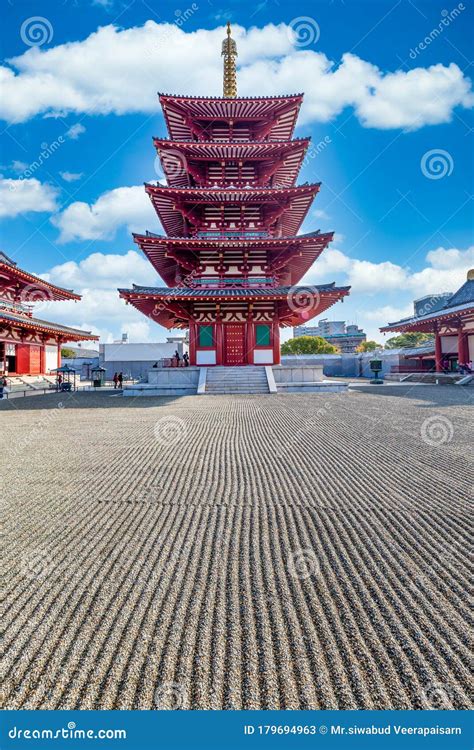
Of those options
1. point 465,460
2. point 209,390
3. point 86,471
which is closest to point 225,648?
point 86,471

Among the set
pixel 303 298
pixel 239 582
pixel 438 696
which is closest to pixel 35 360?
pixel 303 298

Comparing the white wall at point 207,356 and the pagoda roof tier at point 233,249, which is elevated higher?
the pagoda roof tier at point 233,249

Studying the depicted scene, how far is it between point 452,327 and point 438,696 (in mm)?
30245

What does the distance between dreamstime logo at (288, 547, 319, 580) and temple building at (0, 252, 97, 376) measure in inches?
866

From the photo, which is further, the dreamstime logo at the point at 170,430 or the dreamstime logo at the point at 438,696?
the dreamstime logo at the point at 170,430

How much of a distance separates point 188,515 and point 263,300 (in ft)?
54.4

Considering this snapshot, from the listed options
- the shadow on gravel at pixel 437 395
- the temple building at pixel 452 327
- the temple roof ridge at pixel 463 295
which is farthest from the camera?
the temple roof ridge at pixel 463 295

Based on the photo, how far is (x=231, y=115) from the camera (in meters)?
19.6

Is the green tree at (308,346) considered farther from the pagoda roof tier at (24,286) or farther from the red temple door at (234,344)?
the red temple door at (234,344)

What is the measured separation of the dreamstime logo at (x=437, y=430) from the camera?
269 inches

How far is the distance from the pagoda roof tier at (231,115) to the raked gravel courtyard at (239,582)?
20.3m

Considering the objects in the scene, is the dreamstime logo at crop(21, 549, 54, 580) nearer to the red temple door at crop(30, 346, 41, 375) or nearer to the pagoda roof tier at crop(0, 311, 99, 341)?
the pagoda roof tier at crop(0, 311, 99, 341)

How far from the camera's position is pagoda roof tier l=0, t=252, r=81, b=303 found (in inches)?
895

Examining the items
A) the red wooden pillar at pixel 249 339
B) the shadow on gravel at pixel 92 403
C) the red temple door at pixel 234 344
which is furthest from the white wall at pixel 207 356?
the shadow on gravel at pixel 92 403
